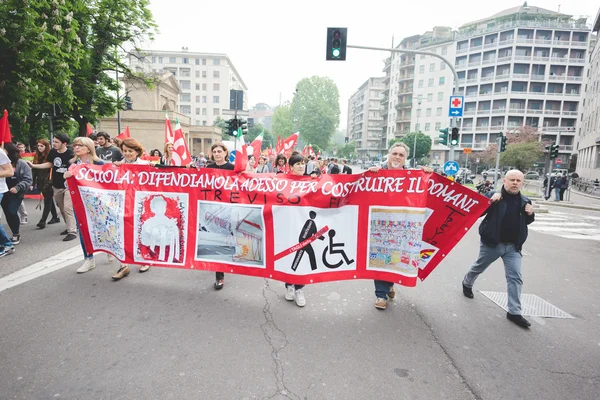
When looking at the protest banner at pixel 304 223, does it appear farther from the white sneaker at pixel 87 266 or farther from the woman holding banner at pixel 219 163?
the white sneaker at pixel 87 266

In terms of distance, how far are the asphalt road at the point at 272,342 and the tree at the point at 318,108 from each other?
219 feet

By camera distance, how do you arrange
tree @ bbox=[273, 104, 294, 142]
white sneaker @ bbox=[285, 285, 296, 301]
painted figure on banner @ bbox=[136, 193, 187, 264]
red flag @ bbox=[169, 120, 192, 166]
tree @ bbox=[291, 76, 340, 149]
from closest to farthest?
white sneaker @ bbox=[285, 285, 296, 301] < painted figure on banner @ bbox=[136, 193, 187, 264] < red flag @ bbox=[169, 120, 192, 166] < tree @ bbox=[291, 76, 340, 149] < tree @ bbox=[273, 104, 294, 142]

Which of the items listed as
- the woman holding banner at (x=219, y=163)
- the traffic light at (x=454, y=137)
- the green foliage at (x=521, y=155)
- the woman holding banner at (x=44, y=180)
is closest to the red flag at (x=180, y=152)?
the woman holding banner at (x=219, y=163)

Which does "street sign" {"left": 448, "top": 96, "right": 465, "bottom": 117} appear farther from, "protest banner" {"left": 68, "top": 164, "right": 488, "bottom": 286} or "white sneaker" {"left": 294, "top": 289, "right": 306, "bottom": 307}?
"white sneaker" {"left": 294, "top": 289, "right": 306, "bottom": 307}

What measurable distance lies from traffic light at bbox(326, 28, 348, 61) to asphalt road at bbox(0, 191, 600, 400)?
904 centimetres

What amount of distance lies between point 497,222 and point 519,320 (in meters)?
1.12

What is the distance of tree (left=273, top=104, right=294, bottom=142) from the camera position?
78688 millimetres

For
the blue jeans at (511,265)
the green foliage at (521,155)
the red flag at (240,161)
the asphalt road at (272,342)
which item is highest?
the green foliage at (521,155)

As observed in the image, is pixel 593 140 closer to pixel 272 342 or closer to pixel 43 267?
pixel 272 342

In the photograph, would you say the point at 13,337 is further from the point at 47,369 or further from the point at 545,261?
the point at 545,261

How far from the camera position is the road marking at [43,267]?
4508 millimetres

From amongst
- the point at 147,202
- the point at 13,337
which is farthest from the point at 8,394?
the point at 147,202

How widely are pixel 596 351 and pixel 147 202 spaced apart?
5.34 m

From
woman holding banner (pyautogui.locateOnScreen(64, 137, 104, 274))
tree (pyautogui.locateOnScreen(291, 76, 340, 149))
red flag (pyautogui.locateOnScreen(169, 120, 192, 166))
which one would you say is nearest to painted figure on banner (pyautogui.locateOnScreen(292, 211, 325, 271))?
red flag (pyautogui.locateOnScreen(169, 120, 192, 166))
